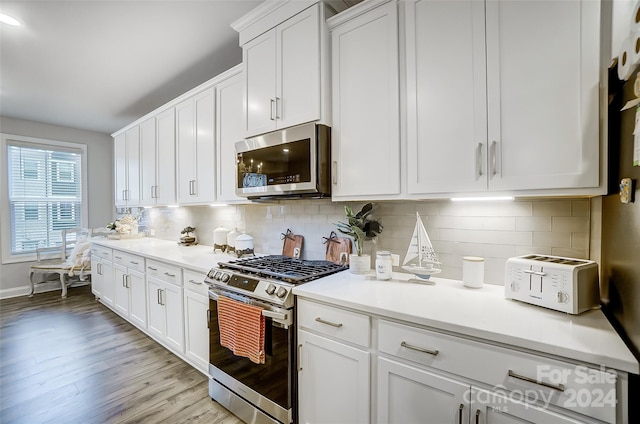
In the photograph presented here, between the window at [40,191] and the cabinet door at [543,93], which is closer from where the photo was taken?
the cabinet door at [543,93]

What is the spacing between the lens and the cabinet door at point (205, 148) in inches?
106

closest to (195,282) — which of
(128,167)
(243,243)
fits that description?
(243,243)

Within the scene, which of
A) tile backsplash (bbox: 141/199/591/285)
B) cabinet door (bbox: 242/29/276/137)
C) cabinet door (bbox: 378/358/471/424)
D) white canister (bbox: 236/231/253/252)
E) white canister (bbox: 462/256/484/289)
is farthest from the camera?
white canister (bbox: 236/231/253/252)

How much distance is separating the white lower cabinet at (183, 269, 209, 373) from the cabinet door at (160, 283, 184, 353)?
8 cm

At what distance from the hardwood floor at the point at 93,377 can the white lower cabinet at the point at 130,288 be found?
175mm

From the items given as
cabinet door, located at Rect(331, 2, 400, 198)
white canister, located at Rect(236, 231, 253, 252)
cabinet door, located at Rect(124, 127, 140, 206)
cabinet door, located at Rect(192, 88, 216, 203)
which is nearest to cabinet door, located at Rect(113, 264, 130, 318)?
cabinet door, located at Rect(124, 127, 140, 206)

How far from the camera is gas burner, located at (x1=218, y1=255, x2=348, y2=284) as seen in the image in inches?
65.1

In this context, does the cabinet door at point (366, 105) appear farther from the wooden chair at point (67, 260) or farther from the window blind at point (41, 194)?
the window blind at point (41, 194)

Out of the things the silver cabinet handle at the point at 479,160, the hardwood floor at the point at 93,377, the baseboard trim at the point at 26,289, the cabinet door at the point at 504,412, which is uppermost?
the silver cabinet handle at the point at 479,160

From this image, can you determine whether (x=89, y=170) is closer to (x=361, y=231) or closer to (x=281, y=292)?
(x=281, y=292)

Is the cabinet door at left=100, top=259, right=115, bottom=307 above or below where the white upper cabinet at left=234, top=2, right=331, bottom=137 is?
below

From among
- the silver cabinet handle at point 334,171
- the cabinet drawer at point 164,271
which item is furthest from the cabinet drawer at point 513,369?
the cabinet drawer at point 164,271

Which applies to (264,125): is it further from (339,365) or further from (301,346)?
(339,365)

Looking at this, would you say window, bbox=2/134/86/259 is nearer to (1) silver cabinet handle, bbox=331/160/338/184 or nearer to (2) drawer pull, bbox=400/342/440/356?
(1) silver cabinet handle, bbox=331/160/338/184
